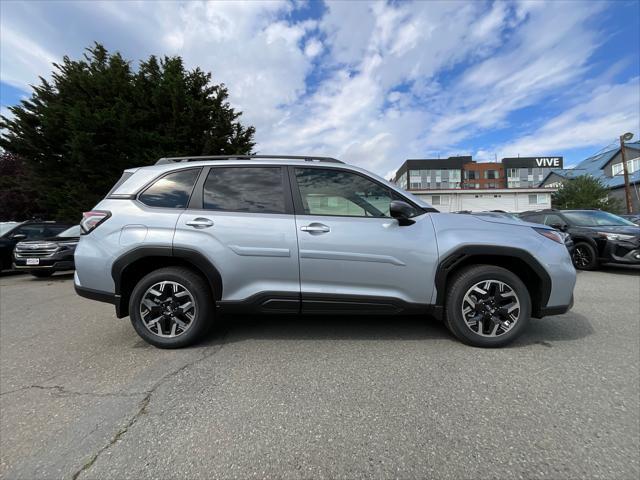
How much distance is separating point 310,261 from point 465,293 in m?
1.50

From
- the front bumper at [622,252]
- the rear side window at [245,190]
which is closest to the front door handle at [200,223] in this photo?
the rear side window at [245,190]

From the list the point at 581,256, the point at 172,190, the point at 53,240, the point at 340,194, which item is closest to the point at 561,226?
the point at 581,256

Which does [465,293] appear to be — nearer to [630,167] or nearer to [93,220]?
[93,220]

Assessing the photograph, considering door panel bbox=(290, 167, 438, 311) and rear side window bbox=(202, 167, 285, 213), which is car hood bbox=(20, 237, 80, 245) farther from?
door panel bbox=(290, 167, 438, 311)

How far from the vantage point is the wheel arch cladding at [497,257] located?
9.83 feet

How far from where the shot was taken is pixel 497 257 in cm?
316

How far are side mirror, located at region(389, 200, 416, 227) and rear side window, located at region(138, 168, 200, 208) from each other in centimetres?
200

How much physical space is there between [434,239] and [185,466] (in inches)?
101

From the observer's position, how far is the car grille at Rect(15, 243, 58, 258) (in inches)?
306

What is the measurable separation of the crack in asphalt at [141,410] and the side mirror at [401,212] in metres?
2.14

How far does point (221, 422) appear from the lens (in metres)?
2.02

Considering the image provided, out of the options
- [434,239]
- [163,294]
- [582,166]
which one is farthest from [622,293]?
[582,166]

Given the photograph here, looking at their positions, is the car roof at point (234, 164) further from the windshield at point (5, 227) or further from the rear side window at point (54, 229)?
the windshield at point (5, 227)

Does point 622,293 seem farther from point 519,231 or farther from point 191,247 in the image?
point 191,247
